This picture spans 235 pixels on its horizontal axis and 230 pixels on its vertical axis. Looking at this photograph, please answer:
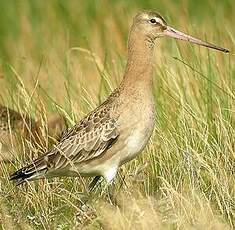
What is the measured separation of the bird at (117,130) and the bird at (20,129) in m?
0.71

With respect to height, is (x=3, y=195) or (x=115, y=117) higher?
(x=115, y=117)

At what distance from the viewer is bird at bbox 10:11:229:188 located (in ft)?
23.0

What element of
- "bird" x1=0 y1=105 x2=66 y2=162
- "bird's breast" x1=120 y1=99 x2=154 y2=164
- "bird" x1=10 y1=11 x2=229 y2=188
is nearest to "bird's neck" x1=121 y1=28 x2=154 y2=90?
"bird" x1=10 y1=11 x2=229 y2=188

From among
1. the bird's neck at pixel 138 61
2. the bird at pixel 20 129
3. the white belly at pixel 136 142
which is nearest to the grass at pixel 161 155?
the bird at pixel 20 129

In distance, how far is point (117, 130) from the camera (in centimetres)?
708

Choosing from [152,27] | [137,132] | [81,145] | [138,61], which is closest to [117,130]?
[137,132]

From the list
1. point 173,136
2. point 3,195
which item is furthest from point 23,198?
point 173,136

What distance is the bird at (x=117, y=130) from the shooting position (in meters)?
7.00

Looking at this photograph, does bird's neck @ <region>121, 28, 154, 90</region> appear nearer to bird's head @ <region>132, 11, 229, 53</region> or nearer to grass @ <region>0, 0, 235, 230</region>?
bird's head @ <region>132, 11, 229, 53</region>

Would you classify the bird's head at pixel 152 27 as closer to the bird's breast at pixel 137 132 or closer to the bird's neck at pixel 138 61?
the bird's neck at pixel 138 61

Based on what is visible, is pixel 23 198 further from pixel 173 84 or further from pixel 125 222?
pixel 173 84

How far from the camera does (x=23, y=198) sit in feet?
23.5

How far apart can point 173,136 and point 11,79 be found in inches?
101

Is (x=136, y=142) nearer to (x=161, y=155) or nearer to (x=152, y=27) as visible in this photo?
(x=161, y=155)
